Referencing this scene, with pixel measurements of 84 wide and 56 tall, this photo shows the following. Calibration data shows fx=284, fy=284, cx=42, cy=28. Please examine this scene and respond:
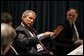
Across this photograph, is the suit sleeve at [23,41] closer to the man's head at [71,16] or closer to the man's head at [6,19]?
the man's head at [6,19]

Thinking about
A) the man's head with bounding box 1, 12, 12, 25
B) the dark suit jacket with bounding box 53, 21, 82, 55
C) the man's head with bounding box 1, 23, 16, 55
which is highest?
the man's head with bounding box 1, 12, 12, 25

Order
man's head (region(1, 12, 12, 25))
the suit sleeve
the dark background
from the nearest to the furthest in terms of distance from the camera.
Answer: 1. man's head (region(1, 12, 12, 25))
2. the suit sleeve
3. the dark background

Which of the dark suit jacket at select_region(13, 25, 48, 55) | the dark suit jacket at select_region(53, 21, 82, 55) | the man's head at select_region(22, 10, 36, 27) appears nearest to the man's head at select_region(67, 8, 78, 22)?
the dark suit jacket at select_region(53, 21, 82, 55)

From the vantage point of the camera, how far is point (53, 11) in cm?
449

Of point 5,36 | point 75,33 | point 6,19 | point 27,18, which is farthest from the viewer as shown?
point 75,33

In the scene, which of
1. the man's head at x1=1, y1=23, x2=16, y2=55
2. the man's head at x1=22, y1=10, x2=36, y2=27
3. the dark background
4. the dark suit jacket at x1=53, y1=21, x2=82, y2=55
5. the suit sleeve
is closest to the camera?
the man's head at x1=1, y1=23, x2=16, y2=55

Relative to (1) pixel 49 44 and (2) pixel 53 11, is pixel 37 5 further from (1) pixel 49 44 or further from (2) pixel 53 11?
(1) pixel 49 44

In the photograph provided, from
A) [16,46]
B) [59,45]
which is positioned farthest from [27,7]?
[16,46]

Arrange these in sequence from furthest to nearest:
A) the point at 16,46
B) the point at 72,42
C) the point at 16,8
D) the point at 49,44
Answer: the point at 16,8, the point at 49,44, the point at 72,42, the point at 16,46

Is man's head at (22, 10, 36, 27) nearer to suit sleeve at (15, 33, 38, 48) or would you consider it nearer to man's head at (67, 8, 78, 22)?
suit sleeve at (15, 33, 38, 48)

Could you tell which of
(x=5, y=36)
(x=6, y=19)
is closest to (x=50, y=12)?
(x=6, y=19)

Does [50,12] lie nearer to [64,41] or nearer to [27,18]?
[64,41]

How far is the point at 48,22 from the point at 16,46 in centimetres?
169

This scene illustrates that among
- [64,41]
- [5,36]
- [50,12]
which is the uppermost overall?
[50,12]
